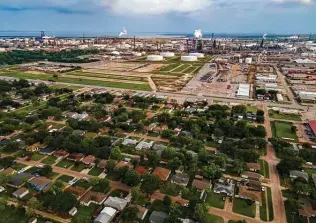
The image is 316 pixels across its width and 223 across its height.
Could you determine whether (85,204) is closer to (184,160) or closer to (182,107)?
(184,160)

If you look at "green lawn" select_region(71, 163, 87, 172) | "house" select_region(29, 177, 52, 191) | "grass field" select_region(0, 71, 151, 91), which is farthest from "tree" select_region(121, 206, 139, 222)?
"grass field" select_region(0, 71, 151, 91)

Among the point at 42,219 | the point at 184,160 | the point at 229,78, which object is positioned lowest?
the point at 42,219

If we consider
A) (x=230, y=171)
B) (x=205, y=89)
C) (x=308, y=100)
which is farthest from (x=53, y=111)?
(x=308, y=100)

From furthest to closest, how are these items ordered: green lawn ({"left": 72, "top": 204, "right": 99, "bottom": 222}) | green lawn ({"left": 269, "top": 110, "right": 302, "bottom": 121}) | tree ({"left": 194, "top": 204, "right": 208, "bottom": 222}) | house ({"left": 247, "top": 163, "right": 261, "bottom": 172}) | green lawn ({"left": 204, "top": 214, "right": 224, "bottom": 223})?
1. green lawn ({"left": 269, "top": 110, "right": 302, "bottom": 121})
2. house ({"left": 247, "top": 163, "right": 261, "bottom": 172})
3. green lawn ({"left": 204, "top": 214, "right": 224, "bottom": 223})
4. green lawn ({"left": 72, "top": 204, "right": 99, "bottom": 222})
5. tree ({"left": 194, "top": 204, "right": 208, "bottom": 222})

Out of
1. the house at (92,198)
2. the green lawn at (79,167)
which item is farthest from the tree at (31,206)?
the green lawn at (79,167)

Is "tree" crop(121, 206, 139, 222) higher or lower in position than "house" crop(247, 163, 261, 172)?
lower

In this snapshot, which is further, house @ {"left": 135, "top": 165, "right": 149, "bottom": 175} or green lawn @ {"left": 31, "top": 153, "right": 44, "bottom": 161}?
green lawn @ {"left": 31, "top": 153, "right": 44, "bottom": 161}

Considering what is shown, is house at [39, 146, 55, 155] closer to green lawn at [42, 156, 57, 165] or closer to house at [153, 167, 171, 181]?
green lawn at [42, 156, 57, 165]
